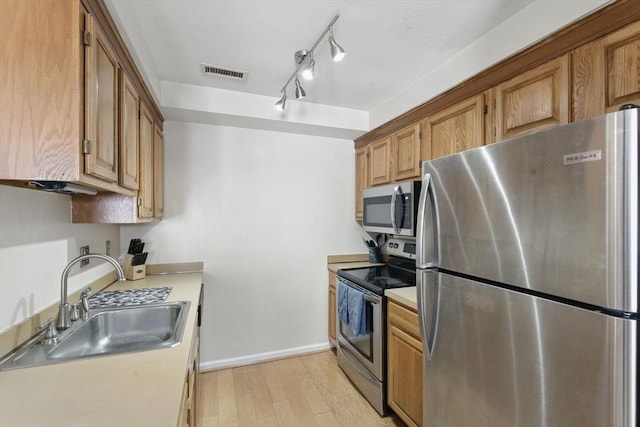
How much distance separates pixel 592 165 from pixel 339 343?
2399 millimetres

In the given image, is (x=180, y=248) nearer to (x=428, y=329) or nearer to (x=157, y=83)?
(x=157, y=83)

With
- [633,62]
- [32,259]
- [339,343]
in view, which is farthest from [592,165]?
[339,343]

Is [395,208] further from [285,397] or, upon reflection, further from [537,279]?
[285,397]

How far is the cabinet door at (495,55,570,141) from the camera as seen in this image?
136 cm

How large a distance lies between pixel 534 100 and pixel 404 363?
5.45 feet

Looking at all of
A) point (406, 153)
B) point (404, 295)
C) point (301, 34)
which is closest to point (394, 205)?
point (406, 153)

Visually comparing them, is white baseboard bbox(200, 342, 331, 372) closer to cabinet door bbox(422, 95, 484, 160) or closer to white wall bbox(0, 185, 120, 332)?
white wall bbox(0, 185, 120, 332)

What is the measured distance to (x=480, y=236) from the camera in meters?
1.21

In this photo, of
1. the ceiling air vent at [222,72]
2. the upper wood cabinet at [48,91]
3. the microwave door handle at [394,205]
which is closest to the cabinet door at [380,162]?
the microwave door handle at [394,205]

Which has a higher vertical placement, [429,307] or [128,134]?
[128,134]

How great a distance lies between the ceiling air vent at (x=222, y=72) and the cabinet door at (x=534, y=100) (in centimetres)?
175

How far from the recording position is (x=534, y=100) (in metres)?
1.49

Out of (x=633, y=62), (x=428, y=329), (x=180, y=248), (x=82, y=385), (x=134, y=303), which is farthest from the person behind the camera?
(x=180, y=248)

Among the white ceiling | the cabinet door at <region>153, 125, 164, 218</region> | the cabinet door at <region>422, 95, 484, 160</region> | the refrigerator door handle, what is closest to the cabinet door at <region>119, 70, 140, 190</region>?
the white ceiling
